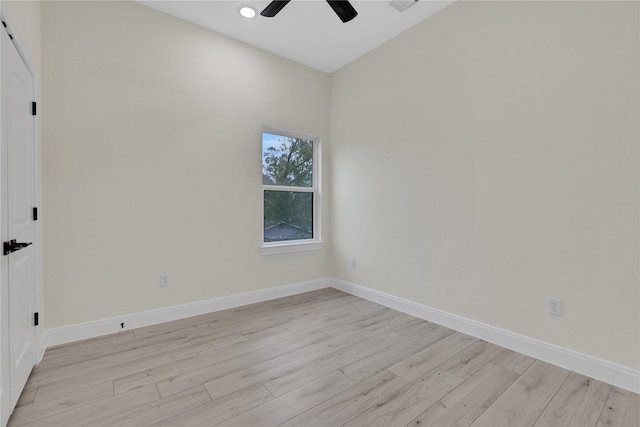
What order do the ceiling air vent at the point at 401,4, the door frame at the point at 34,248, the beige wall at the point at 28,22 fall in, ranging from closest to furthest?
the door frame at the point at 34,248 → the beige wall at the point at 28,22 → the ceiling air vent at the point at 401,4

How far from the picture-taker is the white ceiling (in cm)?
268

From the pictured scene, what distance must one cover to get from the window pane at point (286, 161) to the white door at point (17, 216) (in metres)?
2.04

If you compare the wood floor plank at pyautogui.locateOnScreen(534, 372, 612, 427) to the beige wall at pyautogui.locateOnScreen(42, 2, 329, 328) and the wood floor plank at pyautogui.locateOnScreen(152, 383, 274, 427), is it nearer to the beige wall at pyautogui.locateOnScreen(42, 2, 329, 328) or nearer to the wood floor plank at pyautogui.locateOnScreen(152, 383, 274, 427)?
the wood floor plank at pyautogui.locateOnScreen(152, 383, 274, 427)

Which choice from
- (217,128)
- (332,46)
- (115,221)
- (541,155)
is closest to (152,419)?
(115,221)

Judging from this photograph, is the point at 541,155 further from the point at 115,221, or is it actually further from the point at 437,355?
the point at 115,221

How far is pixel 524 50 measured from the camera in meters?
2.23

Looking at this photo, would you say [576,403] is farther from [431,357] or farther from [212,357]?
[212,357]

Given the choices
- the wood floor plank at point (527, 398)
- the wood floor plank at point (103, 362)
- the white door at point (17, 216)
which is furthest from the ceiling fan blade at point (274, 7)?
the wood floor plank at point (527, 398)

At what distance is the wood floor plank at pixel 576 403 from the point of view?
154 centimetres

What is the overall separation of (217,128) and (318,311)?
2.27 metres

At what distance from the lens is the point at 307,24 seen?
2.96 metres

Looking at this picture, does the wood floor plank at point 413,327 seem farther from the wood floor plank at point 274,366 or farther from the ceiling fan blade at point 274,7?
the ceiling fan blade at point 274,7

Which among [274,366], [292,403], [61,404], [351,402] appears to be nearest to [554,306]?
[351,402]

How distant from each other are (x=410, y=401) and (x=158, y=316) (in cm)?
236
